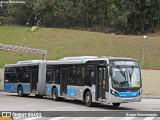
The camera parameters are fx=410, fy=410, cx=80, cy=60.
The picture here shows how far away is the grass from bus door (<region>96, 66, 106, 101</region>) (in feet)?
83.9

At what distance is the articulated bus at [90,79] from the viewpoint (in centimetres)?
2173

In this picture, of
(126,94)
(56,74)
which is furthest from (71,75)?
(126,94)

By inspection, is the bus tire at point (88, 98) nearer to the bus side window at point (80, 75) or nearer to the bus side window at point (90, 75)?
the bus side window at point (90, 75)

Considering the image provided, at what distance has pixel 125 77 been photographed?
2198 cm

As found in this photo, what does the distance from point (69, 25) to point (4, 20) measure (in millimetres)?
16885

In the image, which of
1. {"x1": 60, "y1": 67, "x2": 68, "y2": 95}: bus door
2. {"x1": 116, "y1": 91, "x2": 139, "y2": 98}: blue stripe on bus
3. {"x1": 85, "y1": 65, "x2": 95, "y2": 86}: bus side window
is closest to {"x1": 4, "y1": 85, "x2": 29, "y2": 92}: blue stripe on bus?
{"x1": 60, "y1": 67, "x2": 68, "y2": 95}: bus door

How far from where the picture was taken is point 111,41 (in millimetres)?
58094

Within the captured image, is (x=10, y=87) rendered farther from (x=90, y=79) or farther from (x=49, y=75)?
(x=90, y=79)

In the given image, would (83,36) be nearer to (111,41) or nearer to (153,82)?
(111,41)

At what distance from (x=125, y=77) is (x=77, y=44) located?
121ft

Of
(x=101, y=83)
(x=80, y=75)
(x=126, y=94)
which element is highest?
(x=80, y=75)

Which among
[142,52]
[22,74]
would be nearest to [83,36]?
[142,52]

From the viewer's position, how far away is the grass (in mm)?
52809

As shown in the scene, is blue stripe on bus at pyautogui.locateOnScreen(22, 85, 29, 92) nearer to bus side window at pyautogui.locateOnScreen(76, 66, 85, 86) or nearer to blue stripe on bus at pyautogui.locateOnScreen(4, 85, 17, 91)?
blue stripe on bus at pyautogui.locateOnScreen(4, 85, 17, 91)
